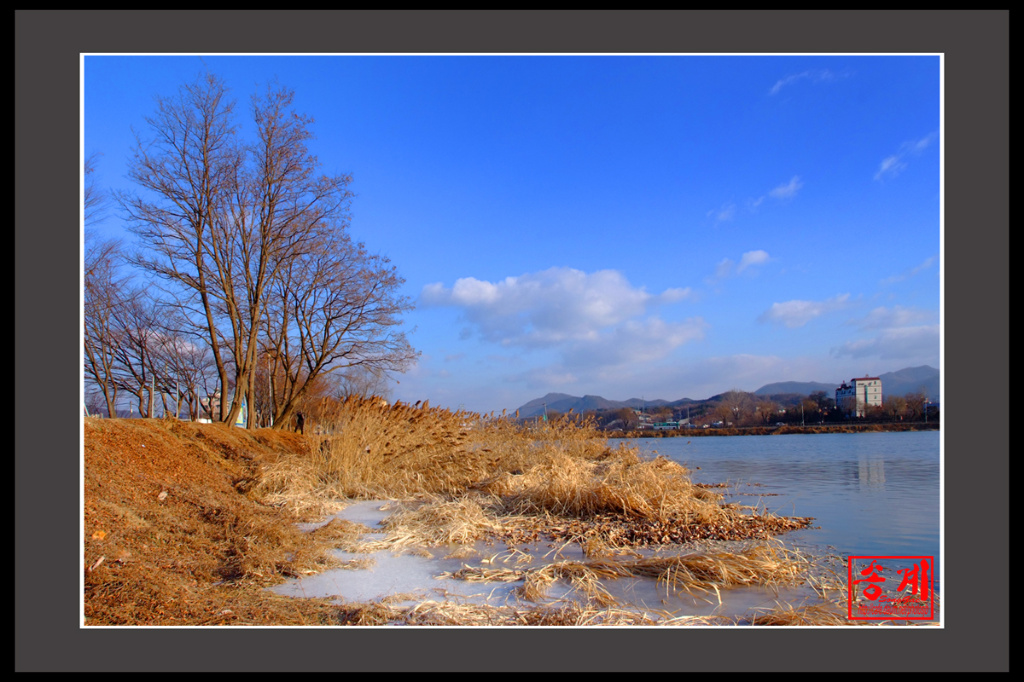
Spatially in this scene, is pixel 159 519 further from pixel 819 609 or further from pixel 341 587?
pixel 819 609

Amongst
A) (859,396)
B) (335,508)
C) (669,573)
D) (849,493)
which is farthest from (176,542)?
(859,396)

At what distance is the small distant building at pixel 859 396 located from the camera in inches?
663

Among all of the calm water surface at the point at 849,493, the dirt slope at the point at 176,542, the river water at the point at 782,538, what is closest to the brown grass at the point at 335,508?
the dirt slope at the point at 176,542

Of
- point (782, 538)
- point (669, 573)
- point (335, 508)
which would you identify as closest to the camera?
point (669, 573)

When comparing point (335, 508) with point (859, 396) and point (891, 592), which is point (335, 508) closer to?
point (891, 592)

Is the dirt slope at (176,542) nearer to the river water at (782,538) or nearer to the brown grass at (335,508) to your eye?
the brown grass at (335,508)

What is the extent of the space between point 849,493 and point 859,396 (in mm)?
11673

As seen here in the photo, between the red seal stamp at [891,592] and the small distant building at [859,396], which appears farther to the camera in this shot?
the small distant building at [859,396]

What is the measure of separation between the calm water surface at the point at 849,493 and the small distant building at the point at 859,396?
79.3 inches

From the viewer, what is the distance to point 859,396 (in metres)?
17.8

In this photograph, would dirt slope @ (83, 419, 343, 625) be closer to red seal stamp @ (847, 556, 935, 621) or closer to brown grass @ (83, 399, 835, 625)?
brown grass @ (83, 399, 835, 625)

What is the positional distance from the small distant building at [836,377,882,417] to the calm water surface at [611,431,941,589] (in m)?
2.01
